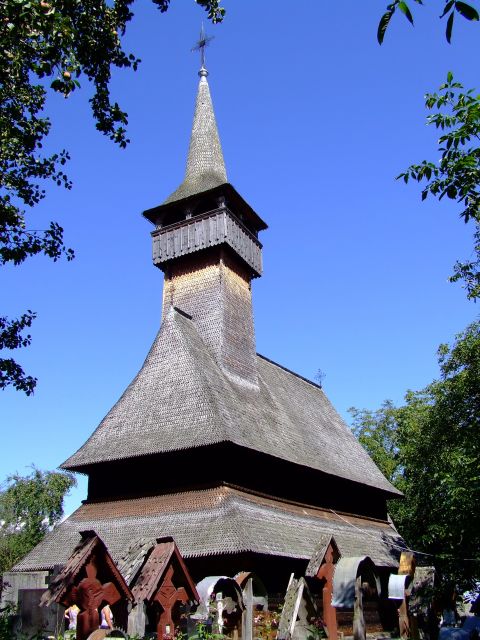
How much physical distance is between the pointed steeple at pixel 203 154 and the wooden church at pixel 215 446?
84 millimetres

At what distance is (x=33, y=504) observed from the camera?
47500mm

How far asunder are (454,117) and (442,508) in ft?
62.5

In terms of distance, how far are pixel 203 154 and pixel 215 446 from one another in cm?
1605

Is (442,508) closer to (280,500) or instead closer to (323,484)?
(323,484)

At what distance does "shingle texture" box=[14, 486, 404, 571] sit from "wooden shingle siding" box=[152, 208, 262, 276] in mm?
10296

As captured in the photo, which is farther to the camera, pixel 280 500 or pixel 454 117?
pixel 280 500

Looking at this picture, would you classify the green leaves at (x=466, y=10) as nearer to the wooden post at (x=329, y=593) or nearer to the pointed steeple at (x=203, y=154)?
the wooden post at (x=329, y=593)

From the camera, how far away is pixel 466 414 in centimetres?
2325

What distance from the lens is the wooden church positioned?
56.6ft

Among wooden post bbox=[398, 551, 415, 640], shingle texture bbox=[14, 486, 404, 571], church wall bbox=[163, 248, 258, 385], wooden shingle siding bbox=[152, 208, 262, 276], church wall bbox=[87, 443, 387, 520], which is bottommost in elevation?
wooden post bbox=[398, 551, 415, 640]

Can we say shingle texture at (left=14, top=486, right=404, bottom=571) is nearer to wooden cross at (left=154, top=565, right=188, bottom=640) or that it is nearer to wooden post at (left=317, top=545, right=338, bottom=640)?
wooden post at (left=317, top=545, right=338, bottom=640)

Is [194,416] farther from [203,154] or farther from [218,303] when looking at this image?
[203,154]

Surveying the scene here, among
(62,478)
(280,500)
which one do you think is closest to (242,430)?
(280,500)

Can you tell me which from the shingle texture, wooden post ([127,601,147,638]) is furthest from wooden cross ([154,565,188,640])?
the shingle texture
